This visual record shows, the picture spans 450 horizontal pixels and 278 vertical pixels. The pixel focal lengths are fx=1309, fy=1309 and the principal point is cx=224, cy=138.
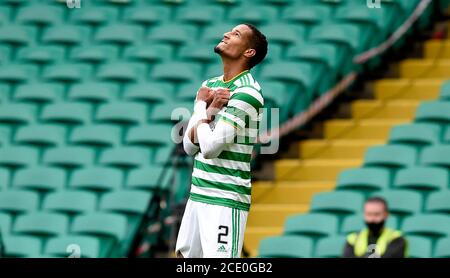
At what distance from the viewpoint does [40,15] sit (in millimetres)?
13695

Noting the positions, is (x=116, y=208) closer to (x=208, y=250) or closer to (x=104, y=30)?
(x=104, y=30)

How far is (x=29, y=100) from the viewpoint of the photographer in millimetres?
12438

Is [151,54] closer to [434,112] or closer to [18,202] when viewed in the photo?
[18,202]

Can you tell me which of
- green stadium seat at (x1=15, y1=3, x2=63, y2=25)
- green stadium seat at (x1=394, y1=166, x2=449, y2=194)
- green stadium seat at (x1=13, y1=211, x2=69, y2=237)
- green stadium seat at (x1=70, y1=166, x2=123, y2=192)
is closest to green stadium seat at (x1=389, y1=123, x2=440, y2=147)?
green stadium seat at (x1=394, y1=166, x2=449, y2=194)

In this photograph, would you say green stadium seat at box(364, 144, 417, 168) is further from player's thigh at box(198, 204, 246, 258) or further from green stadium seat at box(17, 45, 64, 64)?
player's thigh at box(198, 204, 246, 258)

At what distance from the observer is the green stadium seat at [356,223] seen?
32.4 feet

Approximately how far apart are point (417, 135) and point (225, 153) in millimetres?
4873

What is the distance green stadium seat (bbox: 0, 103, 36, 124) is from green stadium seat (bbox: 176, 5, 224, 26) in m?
1.89

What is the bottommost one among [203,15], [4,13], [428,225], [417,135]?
[428,225]

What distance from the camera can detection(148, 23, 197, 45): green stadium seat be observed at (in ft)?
42.3

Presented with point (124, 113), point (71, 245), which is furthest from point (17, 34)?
point (71, 245)

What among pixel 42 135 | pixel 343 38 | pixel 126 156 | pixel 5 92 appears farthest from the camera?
pixel 5 92

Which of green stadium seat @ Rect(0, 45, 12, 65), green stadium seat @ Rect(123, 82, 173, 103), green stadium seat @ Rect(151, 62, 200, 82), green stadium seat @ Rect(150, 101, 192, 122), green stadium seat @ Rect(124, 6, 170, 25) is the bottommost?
green stadium seat @ Rect(150, 101, 192, 122)

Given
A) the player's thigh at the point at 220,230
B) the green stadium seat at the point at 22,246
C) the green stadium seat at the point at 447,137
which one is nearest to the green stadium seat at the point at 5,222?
the green stadium seat at the point at 22,246
